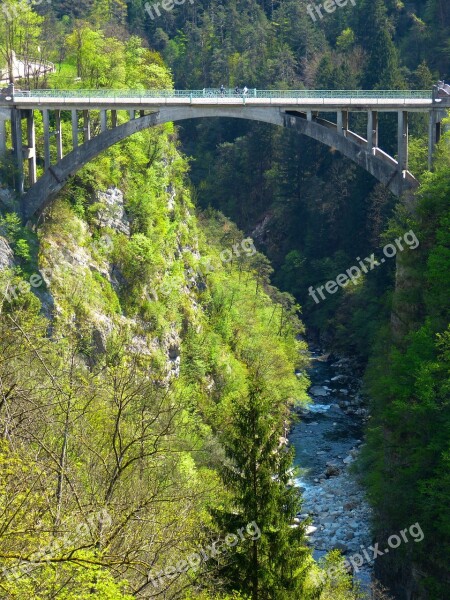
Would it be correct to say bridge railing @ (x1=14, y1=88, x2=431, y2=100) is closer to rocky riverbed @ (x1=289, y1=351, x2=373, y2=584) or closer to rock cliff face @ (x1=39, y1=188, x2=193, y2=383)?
rock cliff face @ (x1=39, y1=188, x2=193, y2=383)

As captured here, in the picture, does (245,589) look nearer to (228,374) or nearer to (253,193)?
(228,374)

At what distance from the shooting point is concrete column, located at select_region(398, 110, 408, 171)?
32.4m

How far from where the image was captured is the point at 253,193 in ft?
221

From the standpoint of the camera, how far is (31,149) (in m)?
33.2

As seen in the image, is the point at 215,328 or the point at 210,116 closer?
the point at 210,116

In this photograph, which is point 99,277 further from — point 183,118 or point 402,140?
point 402,140

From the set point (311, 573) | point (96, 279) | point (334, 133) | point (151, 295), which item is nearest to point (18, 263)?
point (96, 279)

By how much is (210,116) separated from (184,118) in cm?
91

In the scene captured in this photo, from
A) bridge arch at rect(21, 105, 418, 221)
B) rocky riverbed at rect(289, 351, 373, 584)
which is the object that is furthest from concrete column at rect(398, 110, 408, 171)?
rocky riverbed at rect(289, 351, 373, 584)

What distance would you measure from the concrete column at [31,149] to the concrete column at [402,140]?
12.6 meters

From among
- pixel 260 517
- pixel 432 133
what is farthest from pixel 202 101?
pixel 260 517

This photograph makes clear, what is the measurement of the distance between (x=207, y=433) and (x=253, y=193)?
1406 inches

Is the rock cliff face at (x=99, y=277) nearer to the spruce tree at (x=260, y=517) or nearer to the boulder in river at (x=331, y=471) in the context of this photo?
the boulder in river at (x=331, y=471)

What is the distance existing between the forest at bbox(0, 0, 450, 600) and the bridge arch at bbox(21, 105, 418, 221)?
2.72 feet
